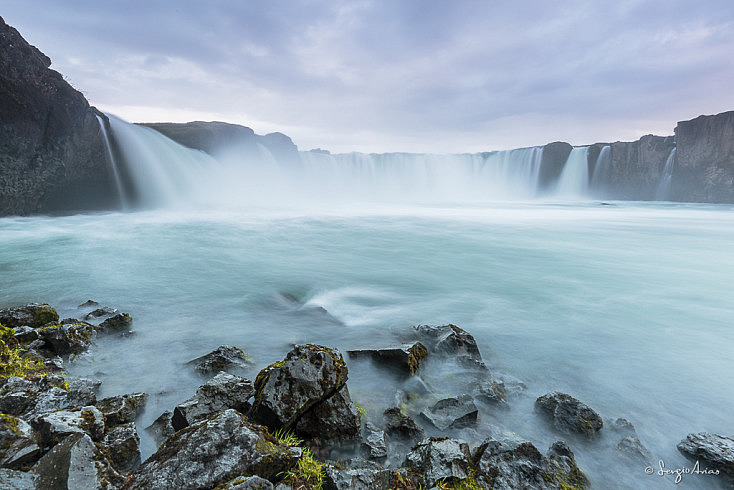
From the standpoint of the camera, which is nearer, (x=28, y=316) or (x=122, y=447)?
(x=122, y=447)

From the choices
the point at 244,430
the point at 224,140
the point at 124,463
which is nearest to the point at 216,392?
the point at 124,463

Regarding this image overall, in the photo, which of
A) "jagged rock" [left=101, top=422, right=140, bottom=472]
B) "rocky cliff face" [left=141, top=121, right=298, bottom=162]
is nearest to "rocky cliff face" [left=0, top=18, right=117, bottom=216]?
"rocky cliff face" [left=141, top=121, right=298, bottom=162]

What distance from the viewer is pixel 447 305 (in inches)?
281

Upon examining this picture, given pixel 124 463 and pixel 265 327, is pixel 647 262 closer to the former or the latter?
pixel 265 327

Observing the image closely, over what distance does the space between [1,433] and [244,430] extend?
1.38 metres

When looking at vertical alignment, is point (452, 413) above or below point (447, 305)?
above

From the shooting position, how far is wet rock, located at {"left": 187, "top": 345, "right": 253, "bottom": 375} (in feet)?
13.6

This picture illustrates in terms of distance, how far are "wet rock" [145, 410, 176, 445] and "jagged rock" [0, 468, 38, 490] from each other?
117 cm

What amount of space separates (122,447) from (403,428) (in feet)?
7.35

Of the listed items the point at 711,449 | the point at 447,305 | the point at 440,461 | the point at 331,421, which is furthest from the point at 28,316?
the point at 711,449

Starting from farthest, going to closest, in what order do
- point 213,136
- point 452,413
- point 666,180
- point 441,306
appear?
1. point 666,180
2. point 213,136
3. point 441,306
4. point 452,413

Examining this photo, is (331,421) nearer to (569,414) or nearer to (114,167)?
(569,414)

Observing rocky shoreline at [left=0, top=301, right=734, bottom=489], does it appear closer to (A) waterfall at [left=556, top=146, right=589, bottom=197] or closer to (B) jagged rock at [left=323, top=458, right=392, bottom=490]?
(B) jagged rock at [left=323, top=458, right=392, bottom=490]
